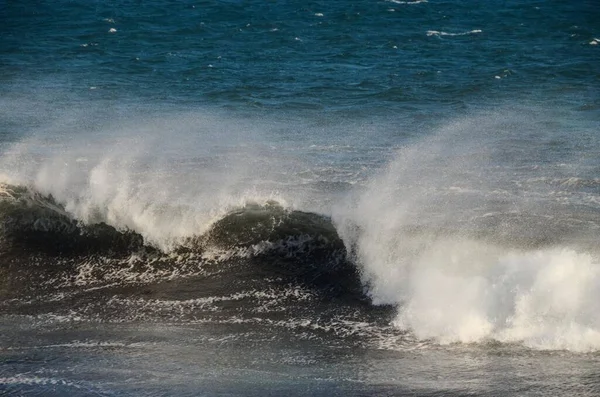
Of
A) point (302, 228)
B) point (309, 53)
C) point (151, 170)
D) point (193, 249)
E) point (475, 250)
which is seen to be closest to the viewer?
point (475, 250)

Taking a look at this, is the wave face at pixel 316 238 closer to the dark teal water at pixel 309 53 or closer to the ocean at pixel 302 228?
the ocean at pixel 302 228

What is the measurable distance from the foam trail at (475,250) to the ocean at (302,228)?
0.05 meters

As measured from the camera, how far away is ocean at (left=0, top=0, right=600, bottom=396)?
1312 centimetres

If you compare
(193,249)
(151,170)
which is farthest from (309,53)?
(193,249)

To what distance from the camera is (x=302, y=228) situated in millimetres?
17938

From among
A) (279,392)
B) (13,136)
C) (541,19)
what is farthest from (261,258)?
(541,19)

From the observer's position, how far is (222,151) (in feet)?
81.7

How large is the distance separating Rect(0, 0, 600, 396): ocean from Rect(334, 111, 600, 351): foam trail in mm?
47

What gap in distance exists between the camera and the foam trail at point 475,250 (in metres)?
14.2

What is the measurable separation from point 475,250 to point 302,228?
3219mm

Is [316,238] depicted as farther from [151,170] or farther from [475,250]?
[151,170]

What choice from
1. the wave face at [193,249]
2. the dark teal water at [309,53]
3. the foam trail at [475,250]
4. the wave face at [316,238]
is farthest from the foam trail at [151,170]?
the dark teal water at [309,53]

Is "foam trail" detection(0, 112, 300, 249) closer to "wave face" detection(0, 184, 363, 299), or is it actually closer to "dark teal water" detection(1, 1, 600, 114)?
"wave face" detection(0, 184, 363, 299)

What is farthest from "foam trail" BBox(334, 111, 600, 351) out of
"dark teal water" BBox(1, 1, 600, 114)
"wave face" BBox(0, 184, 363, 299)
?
"dark teal water" BBox(1, 1, 600, 114)
